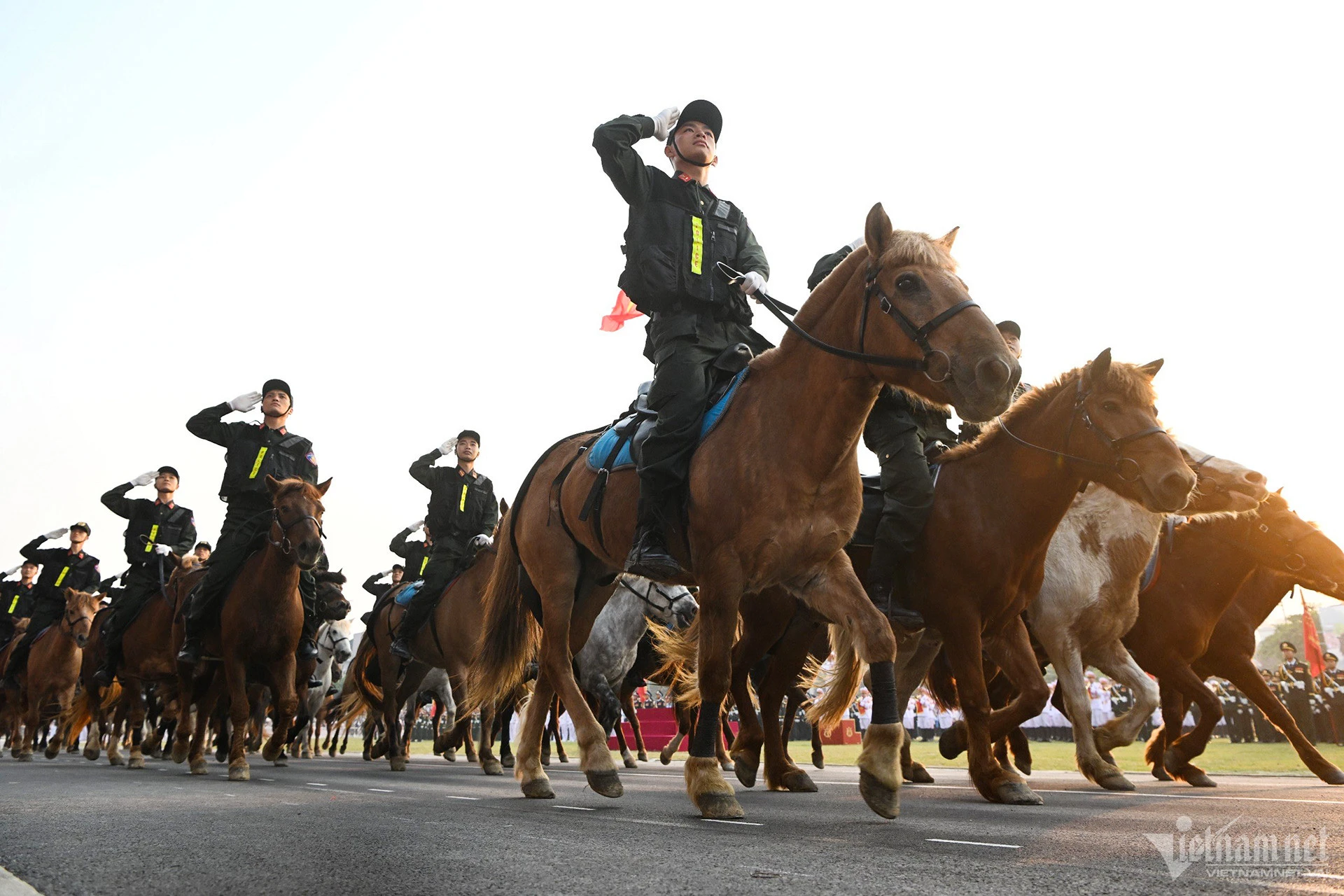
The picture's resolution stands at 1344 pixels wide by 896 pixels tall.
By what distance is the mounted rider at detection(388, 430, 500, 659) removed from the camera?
13.7 meters

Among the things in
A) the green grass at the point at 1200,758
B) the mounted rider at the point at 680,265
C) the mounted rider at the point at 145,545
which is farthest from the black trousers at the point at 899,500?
the mounted rider at the point at 145,545

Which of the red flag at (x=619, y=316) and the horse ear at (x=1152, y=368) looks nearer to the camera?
the horse ear at (x=1152, y=368)

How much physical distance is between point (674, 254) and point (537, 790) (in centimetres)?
370

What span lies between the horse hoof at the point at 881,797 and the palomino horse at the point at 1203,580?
5.14 m

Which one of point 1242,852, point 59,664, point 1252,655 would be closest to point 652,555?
point 1242,852

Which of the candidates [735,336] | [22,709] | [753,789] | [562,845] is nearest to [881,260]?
[735,336]

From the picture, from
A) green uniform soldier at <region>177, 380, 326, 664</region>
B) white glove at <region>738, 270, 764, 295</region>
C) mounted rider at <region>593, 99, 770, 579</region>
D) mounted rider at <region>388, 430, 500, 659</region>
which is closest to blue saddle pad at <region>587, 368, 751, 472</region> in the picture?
mounted rider at <region>593, 99, 770, 579</region>

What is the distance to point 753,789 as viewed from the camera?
8.35m

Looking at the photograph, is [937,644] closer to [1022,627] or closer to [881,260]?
[1022,627]

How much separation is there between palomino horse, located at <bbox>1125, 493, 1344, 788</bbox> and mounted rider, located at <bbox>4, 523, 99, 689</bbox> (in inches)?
753

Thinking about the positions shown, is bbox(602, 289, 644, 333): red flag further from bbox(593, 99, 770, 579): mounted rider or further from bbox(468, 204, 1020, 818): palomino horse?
bbox(468, 204, 1020, 818): palomino horse

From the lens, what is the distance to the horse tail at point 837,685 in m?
8.42

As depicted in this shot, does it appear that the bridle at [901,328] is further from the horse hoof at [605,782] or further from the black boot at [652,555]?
the horse hoof at [605,782]

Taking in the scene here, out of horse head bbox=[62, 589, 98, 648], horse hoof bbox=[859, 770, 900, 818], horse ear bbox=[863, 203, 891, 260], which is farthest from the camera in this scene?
horse head bbox=[62, 589, 98, 648]
